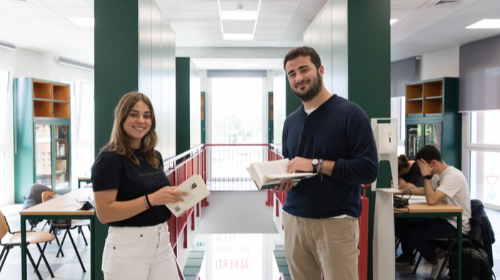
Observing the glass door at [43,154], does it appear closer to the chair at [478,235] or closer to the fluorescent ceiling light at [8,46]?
the fluorescent ceiling light at [8,46]

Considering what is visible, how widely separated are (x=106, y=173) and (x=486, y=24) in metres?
7.35

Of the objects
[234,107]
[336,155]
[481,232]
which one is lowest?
[481,232]

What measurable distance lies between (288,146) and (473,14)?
575 centimetres

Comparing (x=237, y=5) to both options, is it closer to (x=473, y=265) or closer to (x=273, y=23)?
(x=273, y=23)

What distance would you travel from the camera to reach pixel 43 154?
861cm

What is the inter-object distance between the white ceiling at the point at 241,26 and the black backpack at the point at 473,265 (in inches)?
140

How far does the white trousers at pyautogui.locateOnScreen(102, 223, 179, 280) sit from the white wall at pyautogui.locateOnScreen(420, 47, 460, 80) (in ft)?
28.7

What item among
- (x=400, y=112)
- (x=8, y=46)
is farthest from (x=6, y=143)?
(x=400, y=112)

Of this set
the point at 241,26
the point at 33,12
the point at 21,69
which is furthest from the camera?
the point at 21,69

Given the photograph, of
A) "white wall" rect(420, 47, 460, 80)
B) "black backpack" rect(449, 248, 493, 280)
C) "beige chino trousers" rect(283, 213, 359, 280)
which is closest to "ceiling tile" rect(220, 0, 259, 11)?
"black backpack" rect(449, 248, 493, 280)

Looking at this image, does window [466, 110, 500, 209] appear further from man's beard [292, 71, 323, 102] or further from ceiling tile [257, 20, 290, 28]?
man's beard [292, 71, 323, 102]

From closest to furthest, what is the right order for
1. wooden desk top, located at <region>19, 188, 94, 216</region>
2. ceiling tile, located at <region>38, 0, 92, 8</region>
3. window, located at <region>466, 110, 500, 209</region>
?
wooden desk top, located at <region>19, 188, 94, 216</region> < ceiling tile, located at <region>38, 0, 92, 8</region> < window, located at <region>466, 110, 500, 209</region>

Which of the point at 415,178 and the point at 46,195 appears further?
the point at 415,178

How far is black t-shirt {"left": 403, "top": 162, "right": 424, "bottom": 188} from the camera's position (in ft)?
15.4
